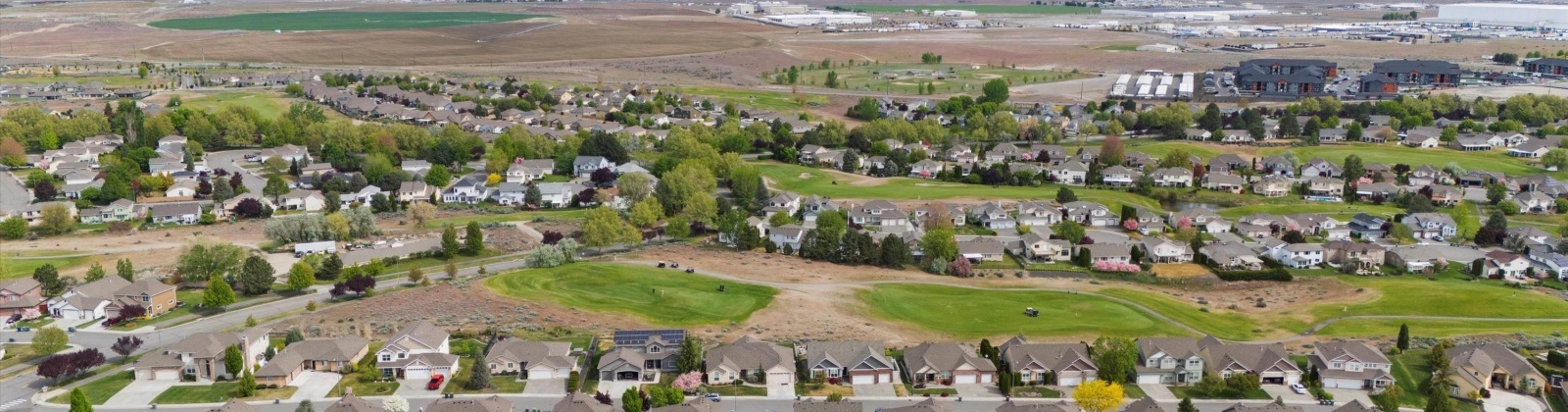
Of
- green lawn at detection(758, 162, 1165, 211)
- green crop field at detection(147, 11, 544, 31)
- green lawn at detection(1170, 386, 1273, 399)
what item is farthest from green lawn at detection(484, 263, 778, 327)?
green crop field at detection(147, 11, 544, 31)

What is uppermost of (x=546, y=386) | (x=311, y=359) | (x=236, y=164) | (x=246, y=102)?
(x=246, y=102)

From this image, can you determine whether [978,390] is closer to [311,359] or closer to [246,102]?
[311,359]

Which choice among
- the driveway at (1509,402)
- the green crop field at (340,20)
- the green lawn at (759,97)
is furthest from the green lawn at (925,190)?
the green crop field at (340,20)

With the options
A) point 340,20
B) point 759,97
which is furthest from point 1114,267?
point 340,20

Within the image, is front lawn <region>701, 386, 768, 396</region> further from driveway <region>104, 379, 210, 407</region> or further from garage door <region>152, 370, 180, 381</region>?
garage door <region>152, 370, 180, 381</region>

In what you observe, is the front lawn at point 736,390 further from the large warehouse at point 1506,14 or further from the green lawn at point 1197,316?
the large warehouse at point 1506,14

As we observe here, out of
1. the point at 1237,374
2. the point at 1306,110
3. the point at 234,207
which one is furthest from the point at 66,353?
the point at 1306,110
